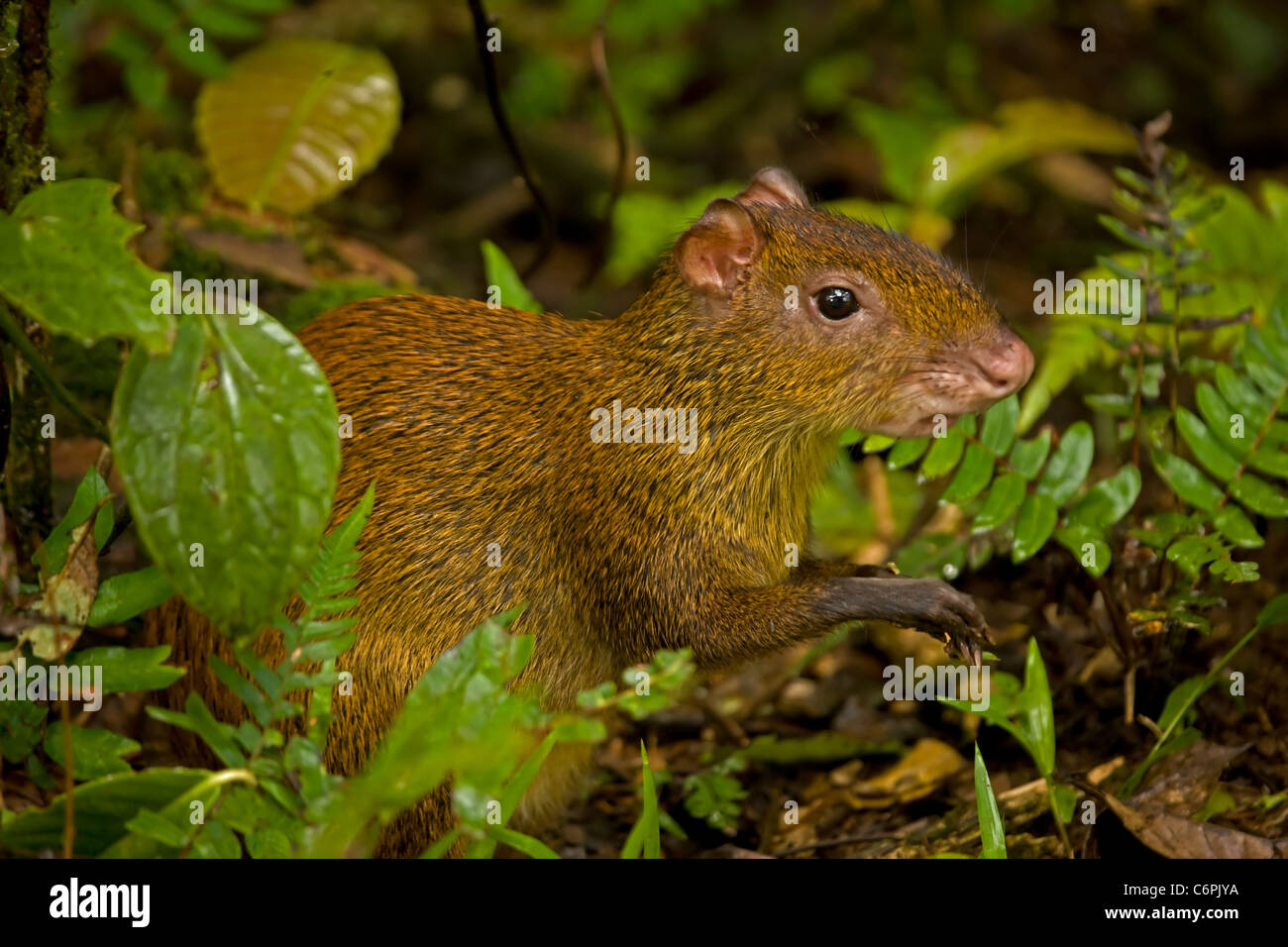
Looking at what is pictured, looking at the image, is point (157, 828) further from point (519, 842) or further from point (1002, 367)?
point (1002, 367)

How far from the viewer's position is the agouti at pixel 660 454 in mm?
4293

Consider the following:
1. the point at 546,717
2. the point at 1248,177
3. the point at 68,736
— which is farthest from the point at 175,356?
the point at 1248,177

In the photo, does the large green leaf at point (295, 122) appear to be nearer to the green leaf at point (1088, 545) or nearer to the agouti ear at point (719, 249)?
the agouti ear at point (719, 249)

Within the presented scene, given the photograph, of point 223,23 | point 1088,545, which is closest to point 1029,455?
point 1088,545

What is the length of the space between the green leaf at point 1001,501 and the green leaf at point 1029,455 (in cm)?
5

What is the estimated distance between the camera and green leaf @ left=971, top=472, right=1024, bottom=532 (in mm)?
4715

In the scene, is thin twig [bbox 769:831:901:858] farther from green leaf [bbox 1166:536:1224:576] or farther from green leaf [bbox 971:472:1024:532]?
green leaf [bbox 1166:536:1224:576]

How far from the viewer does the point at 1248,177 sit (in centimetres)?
1022

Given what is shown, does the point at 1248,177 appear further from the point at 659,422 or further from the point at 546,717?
the point at 546,717

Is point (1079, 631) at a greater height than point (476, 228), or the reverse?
point (476, 228)

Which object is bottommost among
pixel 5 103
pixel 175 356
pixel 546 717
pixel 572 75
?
pixel 546 717

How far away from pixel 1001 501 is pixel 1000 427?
1.02 feet

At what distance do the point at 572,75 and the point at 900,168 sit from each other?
115 inches

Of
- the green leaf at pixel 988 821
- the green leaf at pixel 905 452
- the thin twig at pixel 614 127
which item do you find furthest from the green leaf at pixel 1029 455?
the thin twig at pixel 614 127
